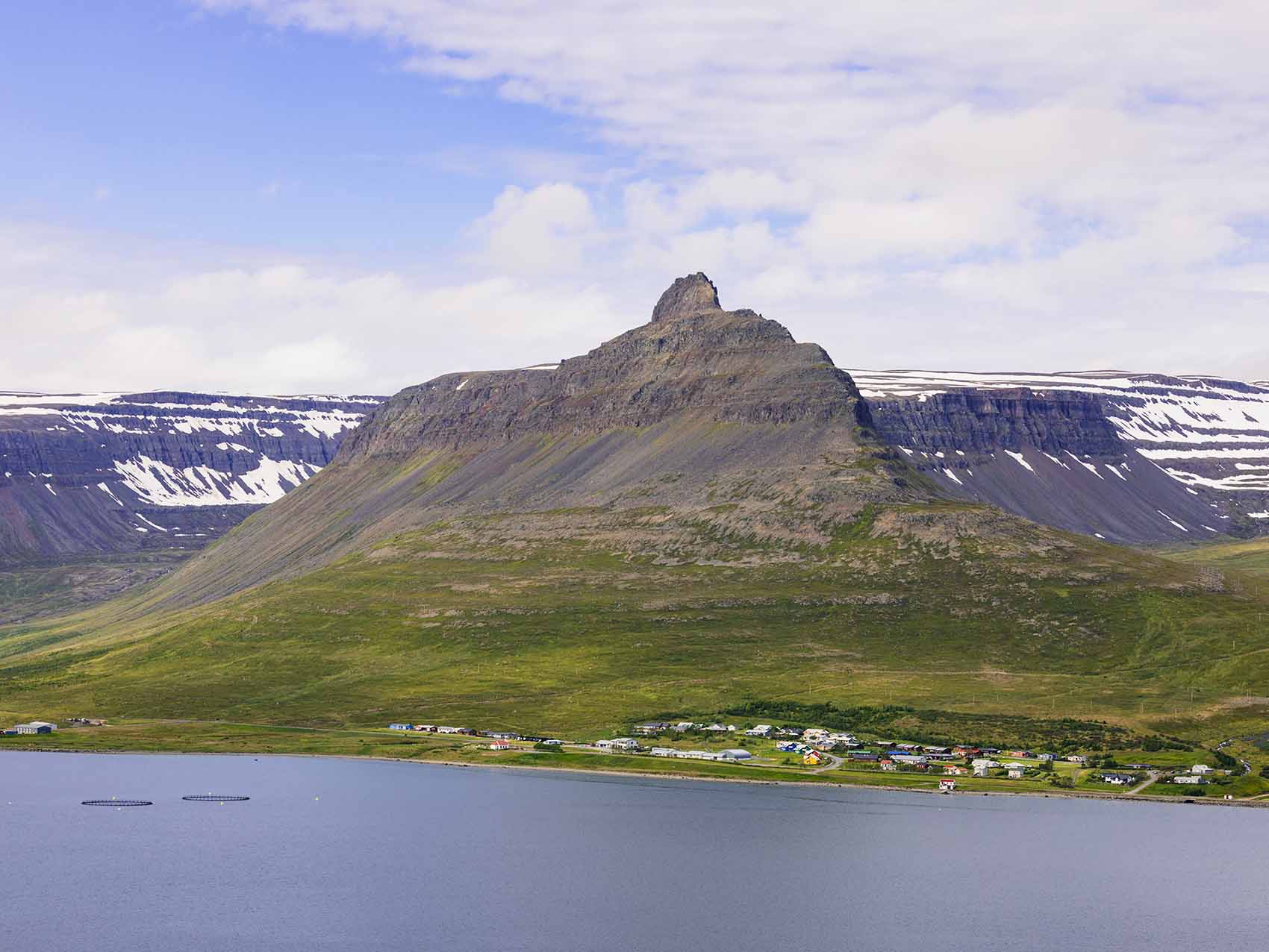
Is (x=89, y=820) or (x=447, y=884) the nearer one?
(x=447, y=884)

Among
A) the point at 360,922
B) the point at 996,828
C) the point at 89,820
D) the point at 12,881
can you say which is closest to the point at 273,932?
the point at 360,922

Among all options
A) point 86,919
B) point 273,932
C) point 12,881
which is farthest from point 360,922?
point 12,881

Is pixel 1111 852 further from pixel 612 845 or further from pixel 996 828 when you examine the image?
pixel 612 845

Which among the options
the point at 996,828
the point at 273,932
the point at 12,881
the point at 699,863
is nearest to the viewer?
the point at 273,932

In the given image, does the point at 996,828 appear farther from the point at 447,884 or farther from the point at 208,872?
the point at 208,872

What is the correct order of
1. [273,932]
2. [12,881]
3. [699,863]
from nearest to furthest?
1. [273,932]
2. [12,881]
3. [699,863]

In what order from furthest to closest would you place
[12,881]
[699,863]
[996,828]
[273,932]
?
1. [996,828]
2. [699,863]
3. [12,881]
4. [273,932]
